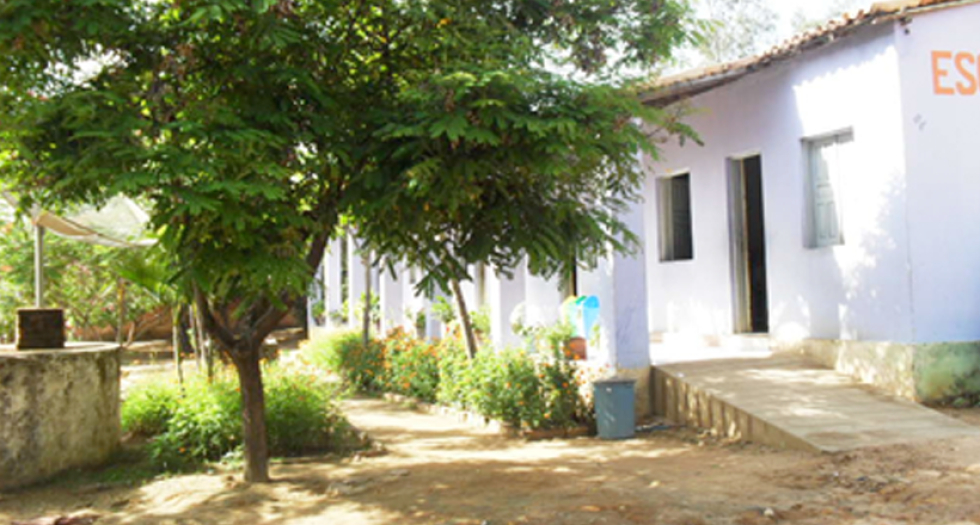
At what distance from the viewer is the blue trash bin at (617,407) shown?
32.8 ft

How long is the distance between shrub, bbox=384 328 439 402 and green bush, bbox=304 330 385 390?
1.29 feet

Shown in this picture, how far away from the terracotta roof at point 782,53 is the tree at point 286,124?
8.54ft

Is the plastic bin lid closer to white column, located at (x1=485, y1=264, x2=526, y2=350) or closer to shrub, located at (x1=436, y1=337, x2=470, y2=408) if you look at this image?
shrub, located at (x1=436, y1=337, x2=470, y2=408)

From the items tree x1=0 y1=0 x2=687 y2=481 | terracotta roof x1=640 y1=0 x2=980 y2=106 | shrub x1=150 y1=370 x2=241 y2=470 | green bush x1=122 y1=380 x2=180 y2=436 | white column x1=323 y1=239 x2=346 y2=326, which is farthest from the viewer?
white column x1=323 y1=239 x2=346 y2=326

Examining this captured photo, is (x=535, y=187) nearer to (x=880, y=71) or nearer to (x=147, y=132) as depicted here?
(x=147, y=132)

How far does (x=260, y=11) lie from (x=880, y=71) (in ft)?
23.8

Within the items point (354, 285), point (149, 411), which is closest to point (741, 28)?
point (354, 285)

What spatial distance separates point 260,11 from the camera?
5965 mm

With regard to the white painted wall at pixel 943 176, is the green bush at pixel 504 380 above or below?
below

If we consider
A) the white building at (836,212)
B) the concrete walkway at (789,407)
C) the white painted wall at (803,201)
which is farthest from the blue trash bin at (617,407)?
the white painted wall at (803,201)

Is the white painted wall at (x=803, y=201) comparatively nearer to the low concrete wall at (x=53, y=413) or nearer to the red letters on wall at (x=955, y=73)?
the red letters on wall at (x=955, y=73)

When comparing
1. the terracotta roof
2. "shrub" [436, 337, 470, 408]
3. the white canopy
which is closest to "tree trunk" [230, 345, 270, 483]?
the white canopy

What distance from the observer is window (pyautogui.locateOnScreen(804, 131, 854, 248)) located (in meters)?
10.8

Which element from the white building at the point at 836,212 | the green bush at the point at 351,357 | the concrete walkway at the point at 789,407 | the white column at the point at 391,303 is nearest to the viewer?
the concrete walkway at the point at 789,407
